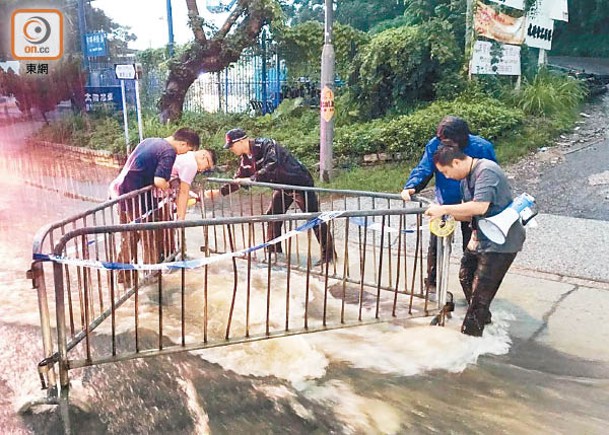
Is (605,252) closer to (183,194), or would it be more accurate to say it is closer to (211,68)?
(183,194)

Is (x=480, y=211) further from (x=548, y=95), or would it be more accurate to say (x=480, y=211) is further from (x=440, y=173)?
(x=548, y=95)

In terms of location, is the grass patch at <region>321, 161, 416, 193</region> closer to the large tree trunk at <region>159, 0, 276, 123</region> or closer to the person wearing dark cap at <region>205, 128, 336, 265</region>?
the person wearing dark cap at <region>205, 128, 336, 265</region>

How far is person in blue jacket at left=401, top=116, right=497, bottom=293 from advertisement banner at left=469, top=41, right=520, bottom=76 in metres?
7.65

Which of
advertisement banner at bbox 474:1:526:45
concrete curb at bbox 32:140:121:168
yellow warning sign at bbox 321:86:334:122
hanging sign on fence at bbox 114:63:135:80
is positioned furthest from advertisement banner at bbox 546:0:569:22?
concrete curb at bbox 32:140:121:168

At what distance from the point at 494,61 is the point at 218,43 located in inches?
255

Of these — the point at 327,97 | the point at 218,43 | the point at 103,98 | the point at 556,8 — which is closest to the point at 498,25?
the point at 556,8

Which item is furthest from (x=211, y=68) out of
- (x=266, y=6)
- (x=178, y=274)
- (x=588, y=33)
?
(x=588, y=33)

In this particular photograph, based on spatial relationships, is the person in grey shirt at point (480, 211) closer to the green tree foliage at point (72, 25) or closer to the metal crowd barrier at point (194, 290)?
the metal crowd barrier at point (194, 290)

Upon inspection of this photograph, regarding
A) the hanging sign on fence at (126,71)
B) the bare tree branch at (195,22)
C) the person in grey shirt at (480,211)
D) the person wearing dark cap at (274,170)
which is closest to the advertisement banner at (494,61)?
the bare tree branch at (195,22)

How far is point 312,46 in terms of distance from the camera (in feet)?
47.8

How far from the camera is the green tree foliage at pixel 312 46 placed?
14375mm

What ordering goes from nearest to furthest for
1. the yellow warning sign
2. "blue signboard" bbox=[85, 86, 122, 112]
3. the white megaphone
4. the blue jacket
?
the white megaphone
the blue jacket
the yellow warning sign
"blue signboard" bbox=[85, 86, 122, 112]

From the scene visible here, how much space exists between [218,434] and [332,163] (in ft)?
24.7

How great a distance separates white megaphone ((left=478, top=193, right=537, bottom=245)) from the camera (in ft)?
13.7
